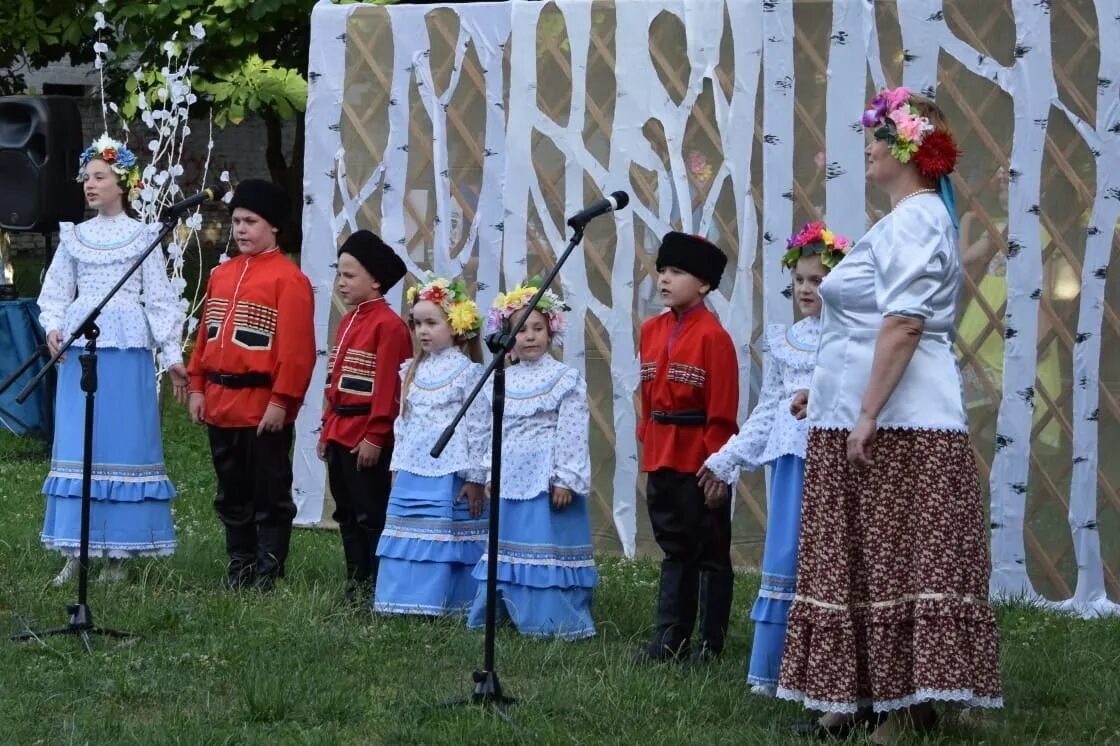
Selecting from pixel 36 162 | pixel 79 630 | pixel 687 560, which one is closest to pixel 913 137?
pixel 687 560

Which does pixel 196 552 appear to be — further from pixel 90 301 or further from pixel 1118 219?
pixel 1118 219

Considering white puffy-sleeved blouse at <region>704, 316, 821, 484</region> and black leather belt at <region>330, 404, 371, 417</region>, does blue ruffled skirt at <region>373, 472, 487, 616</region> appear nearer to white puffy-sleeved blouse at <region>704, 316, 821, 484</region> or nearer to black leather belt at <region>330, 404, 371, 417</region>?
black leather belt at <region>330, 404, 371, 417</region>

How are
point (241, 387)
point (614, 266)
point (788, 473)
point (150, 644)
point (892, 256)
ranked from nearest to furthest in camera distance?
point (892, 256), point (788, 473), point (150, 644), point (241, 387), point (614, 266)

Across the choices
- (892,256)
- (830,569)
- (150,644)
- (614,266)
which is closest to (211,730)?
(150,644)

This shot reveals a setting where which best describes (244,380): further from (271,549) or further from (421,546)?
(421,546)

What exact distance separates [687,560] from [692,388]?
1.59 feet

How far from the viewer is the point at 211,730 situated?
4.02m

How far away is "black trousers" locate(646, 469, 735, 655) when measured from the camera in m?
4.91

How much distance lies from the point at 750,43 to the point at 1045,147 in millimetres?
1156

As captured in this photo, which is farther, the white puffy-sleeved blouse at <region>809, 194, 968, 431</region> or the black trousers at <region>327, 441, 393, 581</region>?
the black trousers at <region>327, 441, 393, 581</region>

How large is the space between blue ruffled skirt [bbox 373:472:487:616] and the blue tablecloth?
A: 16.2 feet

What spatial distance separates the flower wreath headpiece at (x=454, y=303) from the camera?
17.9 feet

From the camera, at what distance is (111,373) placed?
5.91 m

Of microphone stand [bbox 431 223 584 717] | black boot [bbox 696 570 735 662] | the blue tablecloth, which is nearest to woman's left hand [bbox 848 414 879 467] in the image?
microphone stand [bbox 431 223 584 717]
